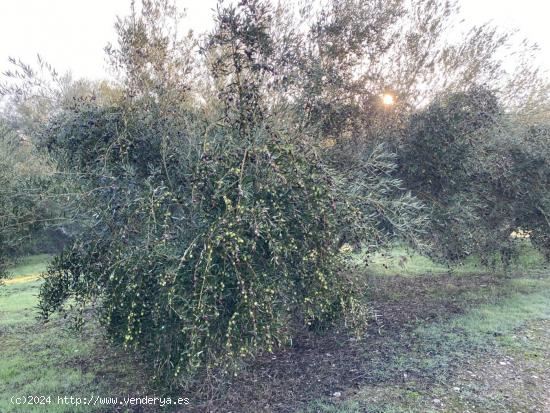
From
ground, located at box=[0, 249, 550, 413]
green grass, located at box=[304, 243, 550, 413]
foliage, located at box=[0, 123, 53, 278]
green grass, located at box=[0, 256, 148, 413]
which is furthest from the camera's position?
green grass, located at box=[0, 256, 148, 413]

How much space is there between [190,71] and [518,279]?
34.5ft

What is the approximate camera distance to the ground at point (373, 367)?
212 inches

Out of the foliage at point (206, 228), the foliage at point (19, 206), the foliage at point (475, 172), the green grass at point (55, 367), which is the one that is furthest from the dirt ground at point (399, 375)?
the foliage at point (19, 206)

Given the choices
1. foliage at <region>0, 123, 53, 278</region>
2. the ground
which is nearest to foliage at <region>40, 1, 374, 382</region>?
foliage at <region>0, 123, 53, 278</region>

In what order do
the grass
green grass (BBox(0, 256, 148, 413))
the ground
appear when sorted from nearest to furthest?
the ground < green grass (BBox(0, 256, 148, 413)) < the grass

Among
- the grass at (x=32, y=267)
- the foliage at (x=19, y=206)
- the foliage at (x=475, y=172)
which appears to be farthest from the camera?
the grass at (x=32, y=267)

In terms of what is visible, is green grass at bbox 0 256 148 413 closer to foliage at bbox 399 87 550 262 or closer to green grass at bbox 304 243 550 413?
green grass at bbox 304 243 550 413

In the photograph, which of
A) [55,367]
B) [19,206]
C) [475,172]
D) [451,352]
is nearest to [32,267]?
[55,367]

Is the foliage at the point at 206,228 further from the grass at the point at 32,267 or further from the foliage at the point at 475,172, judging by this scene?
the grass at the point at 32,267

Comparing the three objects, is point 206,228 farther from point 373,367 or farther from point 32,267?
point 32,267

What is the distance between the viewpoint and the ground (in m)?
5.38

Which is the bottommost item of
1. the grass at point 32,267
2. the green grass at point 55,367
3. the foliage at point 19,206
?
the green grass at point 55,367

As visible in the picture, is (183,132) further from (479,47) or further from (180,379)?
(479,47)

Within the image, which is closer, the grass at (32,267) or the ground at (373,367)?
the ground at (373,367)
